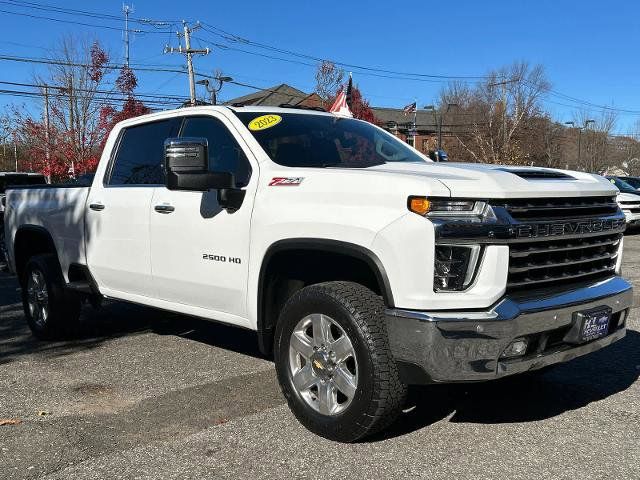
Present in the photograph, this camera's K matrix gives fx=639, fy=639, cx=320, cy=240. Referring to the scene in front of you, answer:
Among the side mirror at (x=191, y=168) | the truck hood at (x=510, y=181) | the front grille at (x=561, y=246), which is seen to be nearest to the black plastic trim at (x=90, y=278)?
the side mirror at (x=191, y=168)

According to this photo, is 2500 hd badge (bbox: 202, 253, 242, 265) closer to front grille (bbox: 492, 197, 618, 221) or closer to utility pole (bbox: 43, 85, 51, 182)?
front grille (bbox: 492, 197, 618, 221)

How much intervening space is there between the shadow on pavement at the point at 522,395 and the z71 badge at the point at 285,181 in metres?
1.55

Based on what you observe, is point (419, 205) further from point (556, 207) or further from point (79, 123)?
point (79, 123)

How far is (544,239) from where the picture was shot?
3.41 meters

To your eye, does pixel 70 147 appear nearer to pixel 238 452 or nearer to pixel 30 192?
pixel 30 192

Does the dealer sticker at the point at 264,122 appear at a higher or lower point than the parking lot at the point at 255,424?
higher

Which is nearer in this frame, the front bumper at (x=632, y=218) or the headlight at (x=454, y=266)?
the headlight at (x=454, y=266)

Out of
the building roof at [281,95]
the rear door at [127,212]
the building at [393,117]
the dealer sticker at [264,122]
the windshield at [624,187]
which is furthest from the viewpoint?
the building roof at [281,95]

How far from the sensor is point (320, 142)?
4625 millimetres

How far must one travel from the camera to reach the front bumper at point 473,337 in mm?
3102

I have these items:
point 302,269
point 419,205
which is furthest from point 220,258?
point 419,205

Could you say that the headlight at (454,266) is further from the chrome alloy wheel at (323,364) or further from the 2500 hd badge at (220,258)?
the 2500 hd badge at (220,258)

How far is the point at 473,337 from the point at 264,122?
227cm

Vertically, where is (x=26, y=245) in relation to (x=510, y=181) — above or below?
below
